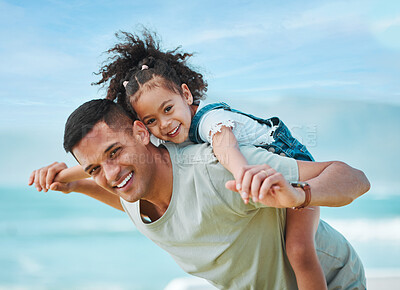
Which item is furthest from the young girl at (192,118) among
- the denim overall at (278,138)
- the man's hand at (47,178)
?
A: the man's hand at (47,178)

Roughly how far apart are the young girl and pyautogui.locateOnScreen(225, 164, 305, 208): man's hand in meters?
0.23

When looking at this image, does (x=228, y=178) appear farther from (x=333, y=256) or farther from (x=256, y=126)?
(x=333, y=256)

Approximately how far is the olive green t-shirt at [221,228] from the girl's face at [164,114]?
0.08 metres

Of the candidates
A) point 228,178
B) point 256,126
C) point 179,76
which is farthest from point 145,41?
point 228,178

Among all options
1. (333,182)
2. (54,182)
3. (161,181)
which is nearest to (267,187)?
(333,182)

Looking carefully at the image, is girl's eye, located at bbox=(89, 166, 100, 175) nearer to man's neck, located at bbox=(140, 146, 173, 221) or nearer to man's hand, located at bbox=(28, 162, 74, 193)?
man's neck, located at bbox=(140, 146, 173, 221)

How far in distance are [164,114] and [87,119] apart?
0.34m

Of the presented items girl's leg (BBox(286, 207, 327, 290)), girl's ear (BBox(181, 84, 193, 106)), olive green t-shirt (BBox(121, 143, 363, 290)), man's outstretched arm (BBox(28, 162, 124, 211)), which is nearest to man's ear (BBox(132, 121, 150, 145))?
olive green t-shirt (BBox(121, 143, 363, 290))

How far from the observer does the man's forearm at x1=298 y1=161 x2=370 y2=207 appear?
1.45m

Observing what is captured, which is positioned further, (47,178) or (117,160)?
(47,178)

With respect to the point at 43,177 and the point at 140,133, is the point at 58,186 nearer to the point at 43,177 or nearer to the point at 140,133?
the point at 43,177

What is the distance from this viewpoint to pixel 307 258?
1.78m

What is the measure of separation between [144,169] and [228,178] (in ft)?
1.04

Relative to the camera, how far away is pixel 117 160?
1770mm
